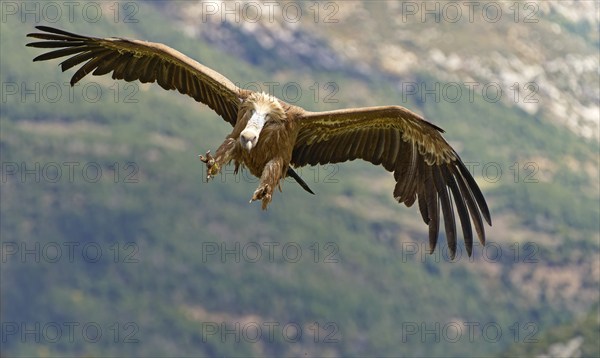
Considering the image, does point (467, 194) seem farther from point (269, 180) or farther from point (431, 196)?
point (269, 180)

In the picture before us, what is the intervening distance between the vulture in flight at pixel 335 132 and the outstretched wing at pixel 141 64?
2 cm

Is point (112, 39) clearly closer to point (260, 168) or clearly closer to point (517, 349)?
point (260, 168)

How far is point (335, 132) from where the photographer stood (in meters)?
24.3

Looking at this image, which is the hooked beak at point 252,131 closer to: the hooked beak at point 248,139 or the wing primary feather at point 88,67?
the hooked beak at point 248,139

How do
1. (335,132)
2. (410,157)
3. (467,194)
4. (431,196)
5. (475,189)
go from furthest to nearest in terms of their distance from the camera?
1. (431,196)
2. (410,157)
3. (467,194)
4. (475,189)
5. (335,132)

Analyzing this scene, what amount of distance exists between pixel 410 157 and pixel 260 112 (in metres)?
3.57

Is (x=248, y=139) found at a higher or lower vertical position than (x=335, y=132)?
lower

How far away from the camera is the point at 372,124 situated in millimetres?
24328

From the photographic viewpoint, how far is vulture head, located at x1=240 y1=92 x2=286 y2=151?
72.8ft

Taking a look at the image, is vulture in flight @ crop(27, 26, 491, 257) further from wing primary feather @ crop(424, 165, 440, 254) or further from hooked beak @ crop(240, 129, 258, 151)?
hooked beak @ crop(240, 129, 258, 151)

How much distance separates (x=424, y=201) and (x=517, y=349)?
145 m

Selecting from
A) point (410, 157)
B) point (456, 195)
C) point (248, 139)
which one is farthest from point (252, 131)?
point (456, 195)

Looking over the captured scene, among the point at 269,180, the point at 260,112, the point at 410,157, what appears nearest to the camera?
the point at 269,180

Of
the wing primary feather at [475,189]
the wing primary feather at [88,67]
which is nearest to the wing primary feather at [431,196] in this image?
the wing primary feather at [475,189]
